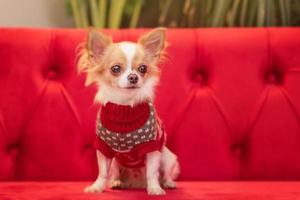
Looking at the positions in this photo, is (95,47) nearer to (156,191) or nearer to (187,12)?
(156,191)

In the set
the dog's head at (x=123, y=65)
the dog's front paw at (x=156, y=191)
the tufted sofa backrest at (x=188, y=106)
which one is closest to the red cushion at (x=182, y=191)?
the dog's front paw at (x=156, y=191)

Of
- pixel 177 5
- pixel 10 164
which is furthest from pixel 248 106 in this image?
pixel 10 164

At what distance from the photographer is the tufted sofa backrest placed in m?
1.39

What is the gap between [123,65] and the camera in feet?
3.77

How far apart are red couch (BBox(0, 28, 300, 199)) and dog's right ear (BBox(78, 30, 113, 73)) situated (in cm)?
22

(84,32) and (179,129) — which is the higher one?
(84,32)

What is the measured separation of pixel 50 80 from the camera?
1438 millimetres

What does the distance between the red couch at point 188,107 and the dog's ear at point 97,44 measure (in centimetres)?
24

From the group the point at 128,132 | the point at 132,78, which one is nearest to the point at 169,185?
the point at 128,132

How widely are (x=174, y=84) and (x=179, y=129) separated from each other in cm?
13

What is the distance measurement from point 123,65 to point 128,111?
0.12 metres

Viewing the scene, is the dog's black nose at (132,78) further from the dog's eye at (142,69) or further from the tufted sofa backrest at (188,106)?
the tufted sofa backrest at (188,106)

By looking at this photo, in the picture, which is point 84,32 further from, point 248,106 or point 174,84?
point 248,106

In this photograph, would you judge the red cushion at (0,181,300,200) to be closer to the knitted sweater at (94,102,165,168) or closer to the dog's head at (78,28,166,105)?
the knitted sweater at (94,102,165,168)
